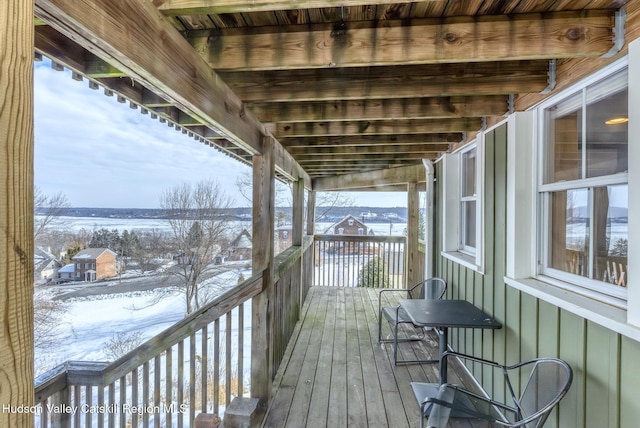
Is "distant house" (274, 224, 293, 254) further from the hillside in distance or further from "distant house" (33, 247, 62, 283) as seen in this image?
"distant house" (33, 247, 62, 283)

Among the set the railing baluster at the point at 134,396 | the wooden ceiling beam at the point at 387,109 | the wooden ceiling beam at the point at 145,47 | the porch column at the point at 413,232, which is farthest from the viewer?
the porch column at the point at 413,232

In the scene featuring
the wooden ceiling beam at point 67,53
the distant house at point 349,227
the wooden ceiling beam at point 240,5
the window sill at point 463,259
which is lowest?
the window sill at point 463,259

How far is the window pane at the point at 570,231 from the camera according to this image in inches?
65.8

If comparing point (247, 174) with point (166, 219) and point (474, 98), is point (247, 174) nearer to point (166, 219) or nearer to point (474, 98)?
point (166, 219)

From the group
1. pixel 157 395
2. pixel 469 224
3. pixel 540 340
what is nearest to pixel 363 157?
pixel 469 224

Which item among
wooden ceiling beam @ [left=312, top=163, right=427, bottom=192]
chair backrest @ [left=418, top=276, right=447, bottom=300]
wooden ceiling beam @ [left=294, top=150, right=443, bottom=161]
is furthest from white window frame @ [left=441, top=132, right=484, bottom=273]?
wooden ceiling beam @ [left=312, top=163, right=427, bottom=192]

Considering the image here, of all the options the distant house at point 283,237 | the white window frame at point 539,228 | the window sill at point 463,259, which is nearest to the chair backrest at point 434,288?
the window sill at point 463,259

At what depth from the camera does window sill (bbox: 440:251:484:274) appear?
2.75m

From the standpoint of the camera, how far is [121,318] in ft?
6.28

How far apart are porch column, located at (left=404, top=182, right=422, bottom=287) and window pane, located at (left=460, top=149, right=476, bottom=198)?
5.52ft

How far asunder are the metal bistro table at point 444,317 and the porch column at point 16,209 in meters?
2.25

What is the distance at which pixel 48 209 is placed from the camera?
3.67ft

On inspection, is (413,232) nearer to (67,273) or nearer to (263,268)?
(263,268)

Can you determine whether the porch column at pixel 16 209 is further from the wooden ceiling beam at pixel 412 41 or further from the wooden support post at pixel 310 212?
the wooden support post at pixel 310 212
